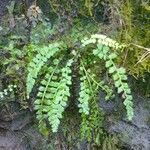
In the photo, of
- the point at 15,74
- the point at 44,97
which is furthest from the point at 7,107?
the point at 44,97

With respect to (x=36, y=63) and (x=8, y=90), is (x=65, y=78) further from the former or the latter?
(x=8, y=90)

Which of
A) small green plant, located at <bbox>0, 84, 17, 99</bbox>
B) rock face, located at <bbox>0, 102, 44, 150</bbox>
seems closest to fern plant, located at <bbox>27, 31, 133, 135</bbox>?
small green plant, located at <bbox>0, 84, 17, 99</bbox>

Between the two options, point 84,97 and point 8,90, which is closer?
point 84,97

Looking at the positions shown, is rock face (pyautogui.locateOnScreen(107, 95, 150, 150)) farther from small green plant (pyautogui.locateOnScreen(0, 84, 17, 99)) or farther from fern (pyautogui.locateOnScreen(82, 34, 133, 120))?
small green plant (pyautogui.locateOnScreen(0, 84, 17, 99))

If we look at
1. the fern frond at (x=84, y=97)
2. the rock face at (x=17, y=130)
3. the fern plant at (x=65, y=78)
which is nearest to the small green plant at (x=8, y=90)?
the rock face at (x=17, y=130)

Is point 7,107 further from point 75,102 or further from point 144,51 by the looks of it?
point 144,51

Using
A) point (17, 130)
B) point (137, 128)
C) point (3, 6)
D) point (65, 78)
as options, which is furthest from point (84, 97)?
point (3, 6)
